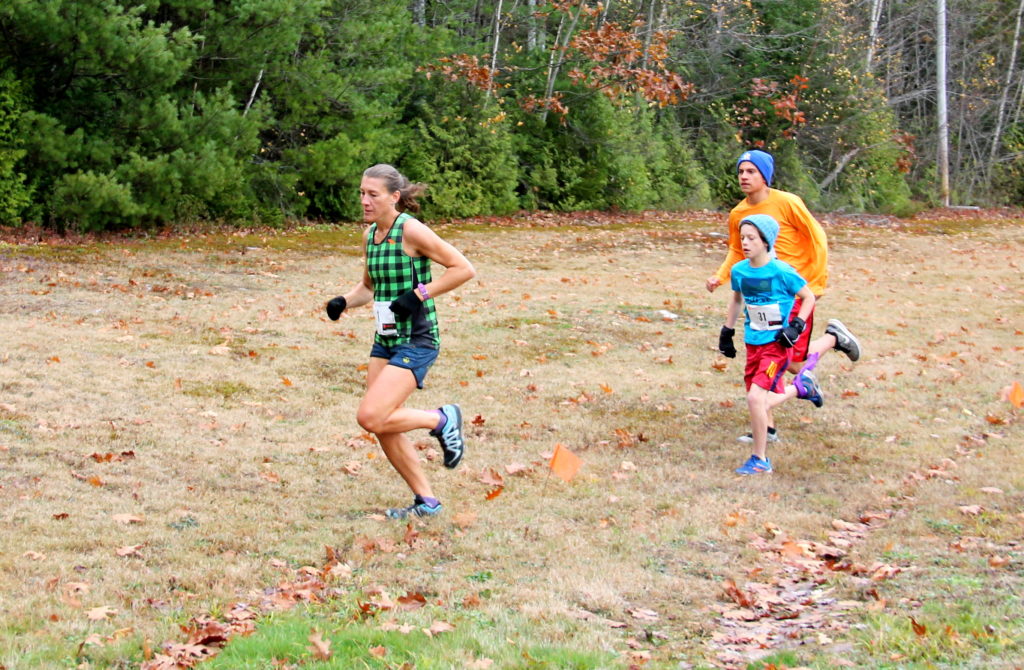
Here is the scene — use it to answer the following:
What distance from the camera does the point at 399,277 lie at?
6152mm

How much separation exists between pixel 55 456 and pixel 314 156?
1525cm

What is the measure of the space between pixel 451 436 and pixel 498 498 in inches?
26.4

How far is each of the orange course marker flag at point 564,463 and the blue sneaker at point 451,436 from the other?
1149mm

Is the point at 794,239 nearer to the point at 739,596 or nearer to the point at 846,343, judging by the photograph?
the point at 846,343

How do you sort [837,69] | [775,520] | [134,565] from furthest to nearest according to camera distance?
1. [837,69]
2. [775,520]
3. [134,565]

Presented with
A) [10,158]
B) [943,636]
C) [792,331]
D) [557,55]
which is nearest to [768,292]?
[792,331]

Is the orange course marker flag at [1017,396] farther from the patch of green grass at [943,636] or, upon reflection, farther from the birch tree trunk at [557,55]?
the birch tree trunk at [557,55]

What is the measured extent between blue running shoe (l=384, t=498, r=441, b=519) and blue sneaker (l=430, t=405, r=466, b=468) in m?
0.25

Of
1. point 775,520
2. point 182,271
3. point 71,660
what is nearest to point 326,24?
point 182,271

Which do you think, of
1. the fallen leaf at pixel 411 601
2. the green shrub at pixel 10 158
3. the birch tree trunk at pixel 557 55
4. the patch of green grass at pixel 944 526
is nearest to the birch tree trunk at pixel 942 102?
the birch tree trunk at pixel 557 55

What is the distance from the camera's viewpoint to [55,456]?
23.6 ft

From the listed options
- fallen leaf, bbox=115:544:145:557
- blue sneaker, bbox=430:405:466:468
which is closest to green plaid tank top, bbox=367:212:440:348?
blue sneaker, bbox=430:405:466:468

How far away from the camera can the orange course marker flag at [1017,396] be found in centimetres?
979

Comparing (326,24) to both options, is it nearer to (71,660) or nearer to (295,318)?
(295,318)
